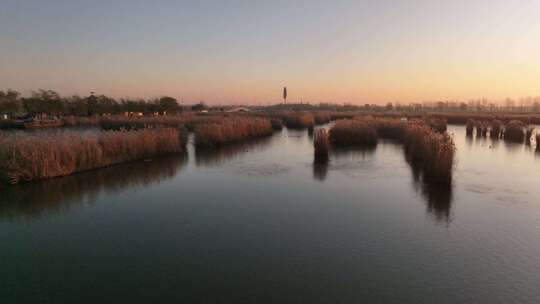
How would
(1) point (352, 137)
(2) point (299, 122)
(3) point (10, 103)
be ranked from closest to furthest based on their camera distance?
(1) point (352, 137) → (2) point (299, 122) → (3) point (10, 103)

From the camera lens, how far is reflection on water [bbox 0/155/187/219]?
7898 millimetres

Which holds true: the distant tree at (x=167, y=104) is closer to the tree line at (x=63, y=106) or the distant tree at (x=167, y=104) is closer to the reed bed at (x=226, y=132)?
the tree line at (x=63, y=106)

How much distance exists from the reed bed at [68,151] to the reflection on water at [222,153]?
5.42 feet

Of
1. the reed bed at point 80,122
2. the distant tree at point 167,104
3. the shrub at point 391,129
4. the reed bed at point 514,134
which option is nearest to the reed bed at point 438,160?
the shrub at point 391,129

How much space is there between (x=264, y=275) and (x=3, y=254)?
4080 millimetres

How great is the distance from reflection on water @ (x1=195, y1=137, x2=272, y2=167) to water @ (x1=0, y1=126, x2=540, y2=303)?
8.86 ft

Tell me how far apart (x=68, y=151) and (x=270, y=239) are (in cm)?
852

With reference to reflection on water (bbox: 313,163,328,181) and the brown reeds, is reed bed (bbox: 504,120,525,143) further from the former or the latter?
reflection on water (bbox: 313,163,328,181)

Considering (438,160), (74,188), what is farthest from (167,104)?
(438,160)

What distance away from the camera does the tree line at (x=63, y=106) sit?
4038cm

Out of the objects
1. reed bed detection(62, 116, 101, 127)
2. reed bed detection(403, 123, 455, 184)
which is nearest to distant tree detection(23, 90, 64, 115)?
reed bed detection(62, 116, 101, 127)

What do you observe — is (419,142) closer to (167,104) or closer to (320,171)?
(320,171)

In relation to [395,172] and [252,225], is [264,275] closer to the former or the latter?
[252,225]

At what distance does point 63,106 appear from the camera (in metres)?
43.8
